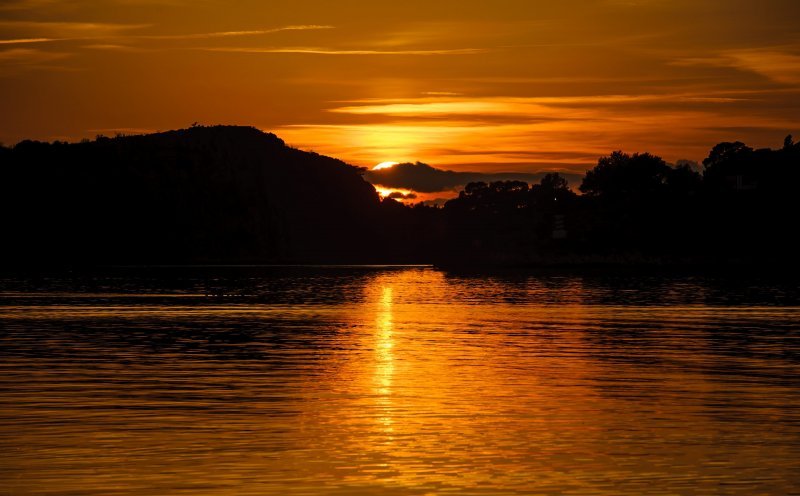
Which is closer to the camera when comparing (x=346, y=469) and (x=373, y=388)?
(x=346, y=469)

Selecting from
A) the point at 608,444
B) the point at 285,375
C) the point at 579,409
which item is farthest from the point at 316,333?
the point at 608,444

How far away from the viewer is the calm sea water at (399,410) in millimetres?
21375

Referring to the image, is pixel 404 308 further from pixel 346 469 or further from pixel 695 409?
pixel 346 469

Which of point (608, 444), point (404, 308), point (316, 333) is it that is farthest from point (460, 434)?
point (404, 308)

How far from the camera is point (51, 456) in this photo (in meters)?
23.0

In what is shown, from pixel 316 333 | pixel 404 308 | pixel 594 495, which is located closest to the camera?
pixel 594 495

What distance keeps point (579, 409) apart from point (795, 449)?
22.6 ft

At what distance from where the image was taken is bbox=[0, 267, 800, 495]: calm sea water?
21375mm

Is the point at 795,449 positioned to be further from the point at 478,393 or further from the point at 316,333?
the point at 316,333

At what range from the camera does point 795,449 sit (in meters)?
24.1

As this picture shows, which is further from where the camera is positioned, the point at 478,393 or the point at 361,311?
the point at 361,311

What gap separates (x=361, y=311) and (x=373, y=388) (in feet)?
168

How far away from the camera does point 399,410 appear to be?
97.5ft

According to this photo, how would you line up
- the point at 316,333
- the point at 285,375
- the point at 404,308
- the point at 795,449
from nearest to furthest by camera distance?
the point at 795,449, the point at 285,375, the point at 316,333, the point at 404,308
